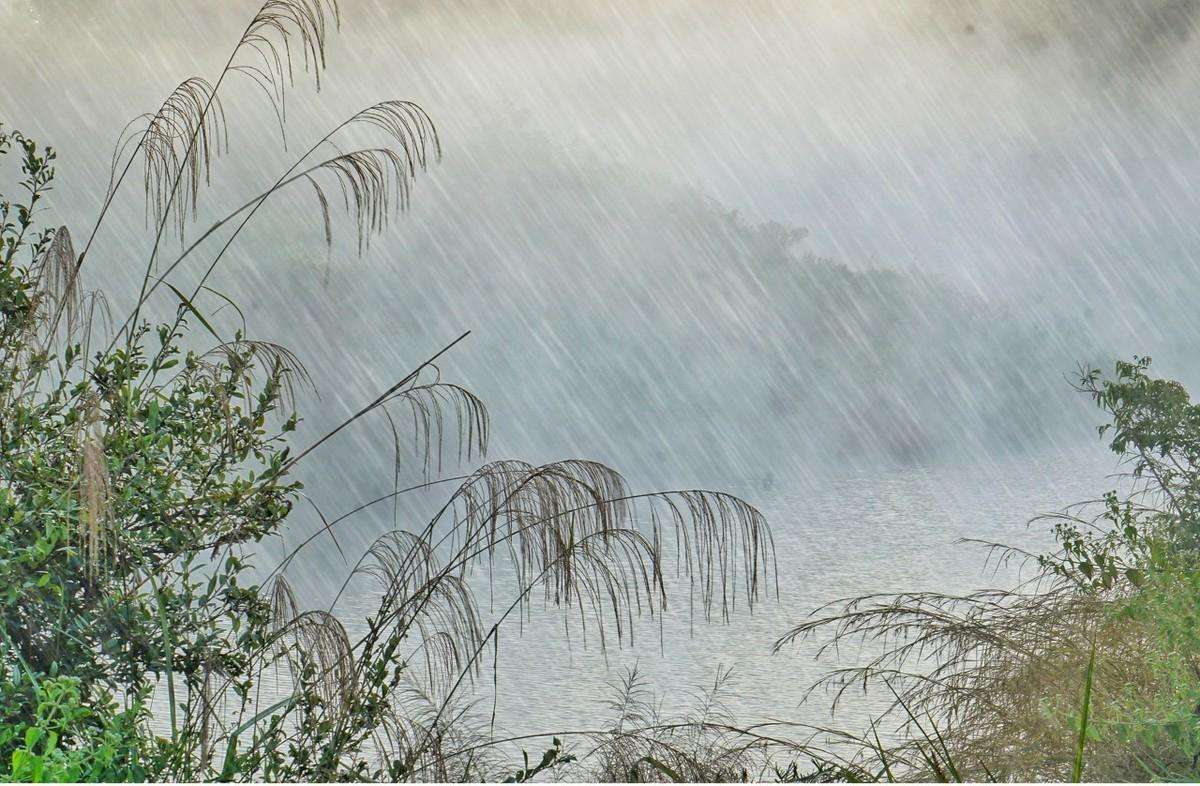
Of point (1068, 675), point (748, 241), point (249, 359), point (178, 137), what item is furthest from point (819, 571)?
point (178, 137)

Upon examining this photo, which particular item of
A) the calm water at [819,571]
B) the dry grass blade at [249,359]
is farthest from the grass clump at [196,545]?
the calm water at [819,571]

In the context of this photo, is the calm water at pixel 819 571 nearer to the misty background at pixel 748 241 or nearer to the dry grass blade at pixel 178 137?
the misty background at pixel 748 241

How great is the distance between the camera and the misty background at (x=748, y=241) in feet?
15.1

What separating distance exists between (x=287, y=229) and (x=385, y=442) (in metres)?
1.24

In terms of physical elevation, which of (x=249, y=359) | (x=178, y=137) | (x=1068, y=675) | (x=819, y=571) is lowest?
(x=1068, y=675)

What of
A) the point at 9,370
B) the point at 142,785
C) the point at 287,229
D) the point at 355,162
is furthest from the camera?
the point at 287,229

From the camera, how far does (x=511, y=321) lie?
5.41 m

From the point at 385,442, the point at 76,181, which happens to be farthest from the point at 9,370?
the point at 76,181

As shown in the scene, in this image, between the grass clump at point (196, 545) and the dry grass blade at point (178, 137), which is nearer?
the grass clump at point (196, 545)

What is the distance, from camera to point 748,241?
18.6 feet

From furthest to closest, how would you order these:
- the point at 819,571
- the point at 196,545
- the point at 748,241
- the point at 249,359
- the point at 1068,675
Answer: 1. the point at 748,241
2. the point at 819,571
3. the point at 1068,675
4. the point at 249,359
5. the point at 196,545

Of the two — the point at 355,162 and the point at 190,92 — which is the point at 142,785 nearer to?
the point at 355,162

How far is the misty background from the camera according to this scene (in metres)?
4.60

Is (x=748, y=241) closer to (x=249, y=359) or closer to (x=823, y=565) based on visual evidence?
(x=823, y=565)
